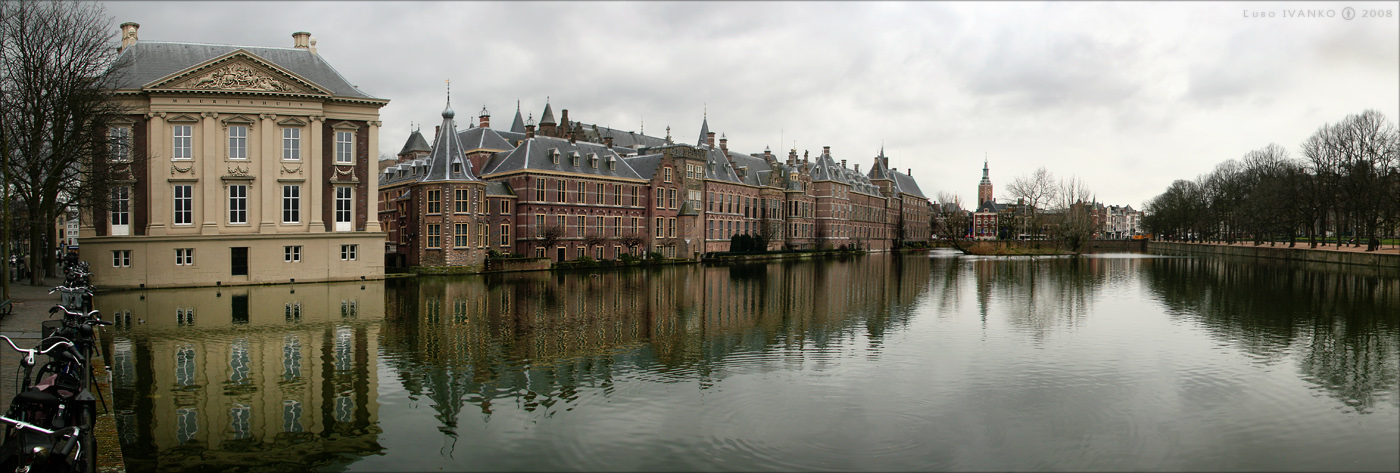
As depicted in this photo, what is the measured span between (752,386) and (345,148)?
100ft

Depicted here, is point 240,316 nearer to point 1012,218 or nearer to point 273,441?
point 273,441

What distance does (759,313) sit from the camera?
1017 inches

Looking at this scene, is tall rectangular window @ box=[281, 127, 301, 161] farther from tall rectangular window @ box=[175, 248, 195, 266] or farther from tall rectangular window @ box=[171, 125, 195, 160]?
tall rectangular window @ box=[175, 248, 195, 266]

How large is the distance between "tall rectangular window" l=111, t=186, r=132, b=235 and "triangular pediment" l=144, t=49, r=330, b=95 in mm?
4709

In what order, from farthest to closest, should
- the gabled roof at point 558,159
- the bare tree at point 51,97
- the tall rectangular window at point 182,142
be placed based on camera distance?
the gabled roof at point 558,159
the tall rectangular window at point 182,142
the bare tree at point 51,97

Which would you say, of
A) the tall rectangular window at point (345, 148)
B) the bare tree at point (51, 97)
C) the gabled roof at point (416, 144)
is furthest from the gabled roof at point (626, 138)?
the bare tree at point (51, 97)

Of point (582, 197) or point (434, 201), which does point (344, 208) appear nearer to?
point (434, 201)

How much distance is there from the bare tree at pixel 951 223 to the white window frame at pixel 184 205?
6899 cm

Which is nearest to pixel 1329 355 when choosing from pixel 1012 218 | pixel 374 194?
pixel 374 194

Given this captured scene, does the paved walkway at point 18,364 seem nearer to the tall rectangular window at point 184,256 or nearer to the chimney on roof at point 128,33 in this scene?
the tall rectangular window at point 184,256

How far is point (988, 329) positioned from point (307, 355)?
689 inches

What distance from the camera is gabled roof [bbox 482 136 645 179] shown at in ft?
169

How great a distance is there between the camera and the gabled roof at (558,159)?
169 ft

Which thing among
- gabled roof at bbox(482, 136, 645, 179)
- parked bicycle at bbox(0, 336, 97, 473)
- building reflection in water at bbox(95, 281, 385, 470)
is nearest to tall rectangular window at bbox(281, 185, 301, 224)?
building reflection in water at bbox(95, 281, 385, 470)
